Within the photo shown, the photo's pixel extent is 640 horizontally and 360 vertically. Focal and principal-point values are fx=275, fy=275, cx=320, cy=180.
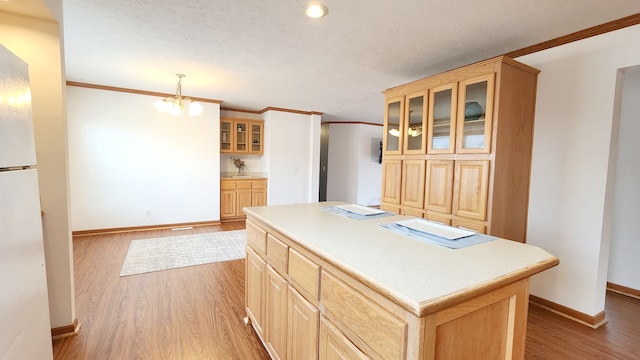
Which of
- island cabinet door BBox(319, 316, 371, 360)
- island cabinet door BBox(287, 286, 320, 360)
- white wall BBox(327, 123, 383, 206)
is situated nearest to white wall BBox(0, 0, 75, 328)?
island cabinet door BBox(287, 286, 320, 360)

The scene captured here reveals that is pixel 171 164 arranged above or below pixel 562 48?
below

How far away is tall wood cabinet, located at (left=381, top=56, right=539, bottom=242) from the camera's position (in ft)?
7.41

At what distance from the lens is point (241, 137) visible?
573cm

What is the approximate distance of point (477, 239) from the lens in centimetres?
134

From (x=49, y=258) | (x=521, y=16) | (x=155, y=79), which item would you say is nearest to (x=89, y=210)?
(x=155, y=79)

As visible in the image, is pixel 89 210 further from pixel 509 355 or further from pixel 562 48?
Result: pixel 562 48

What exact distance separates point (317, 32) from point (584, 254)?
9.43 ft

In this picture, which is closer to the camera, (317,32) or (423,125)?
(317,32)

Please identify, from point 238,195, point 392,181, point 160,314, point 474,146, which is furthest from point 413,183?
point 238,195

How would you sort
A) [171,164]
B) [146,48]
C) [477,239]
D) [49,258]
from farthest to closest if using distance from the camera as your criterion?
[171,164] < [146,48] < [49,258] < [477,239]

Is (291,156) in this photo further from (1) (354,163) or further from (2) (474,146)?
(2) (474,146)

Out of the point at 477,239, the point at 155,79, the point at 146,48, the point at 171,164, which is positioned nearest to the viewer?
the point at 477,239

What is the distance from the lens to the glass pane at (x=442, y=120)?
261 centimetres

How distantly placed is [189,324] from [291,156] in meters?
4.22
